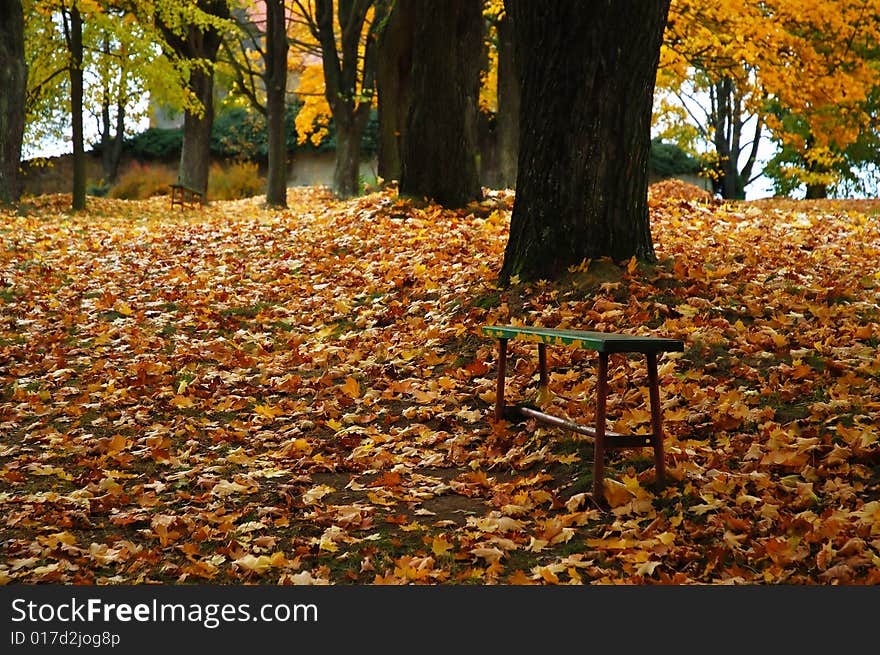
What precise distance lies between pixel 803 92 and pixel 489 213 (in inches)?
315

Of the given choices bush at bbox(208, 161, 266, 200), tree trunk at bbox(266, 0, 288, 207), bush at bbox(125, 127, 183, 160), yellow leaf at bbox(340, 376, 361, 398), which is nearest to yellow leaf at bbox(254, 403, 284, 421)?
yellow leaf at bbox(340, 376, 361, 398)

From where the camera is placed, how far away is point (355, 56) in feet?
75.8

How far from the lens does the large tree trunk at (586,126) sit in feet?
25.2

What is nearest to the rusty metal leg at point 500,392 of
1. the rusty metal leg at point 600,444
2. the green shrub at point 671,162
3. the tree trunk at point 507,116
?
the rusty metal leg at point 600,444

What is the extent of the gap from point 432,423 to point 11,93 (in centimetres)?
1497

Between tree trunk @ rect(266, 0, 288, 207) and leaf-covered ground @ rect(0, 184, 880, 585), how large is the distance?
29.5 ft

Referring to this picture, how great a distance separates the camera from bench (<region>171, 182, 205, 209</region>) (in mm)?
21203

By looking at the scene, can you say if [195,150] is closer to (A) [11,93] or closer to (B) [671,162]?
(A) [11,93]

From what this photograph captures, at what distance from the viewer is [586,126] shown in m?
7.80

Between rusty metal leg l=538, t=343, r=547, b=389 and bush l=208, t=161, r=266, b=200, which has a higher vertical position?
bush l=208, t=161, r=266, b=200

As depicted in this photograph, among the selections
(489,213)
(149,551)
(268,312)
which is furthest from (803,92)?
(149,551)

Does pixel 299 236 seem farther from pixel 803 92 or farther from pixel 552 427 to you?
pixel 803 92

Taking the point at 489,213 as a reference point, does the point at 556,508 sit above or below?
below

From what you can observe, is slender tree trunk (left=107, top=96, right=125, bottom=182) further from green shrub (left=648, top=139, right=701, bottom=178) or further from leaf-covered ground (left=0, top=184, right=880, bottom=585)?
leaf-covered ground (left=0, top=184, right=880, bottom=585)
